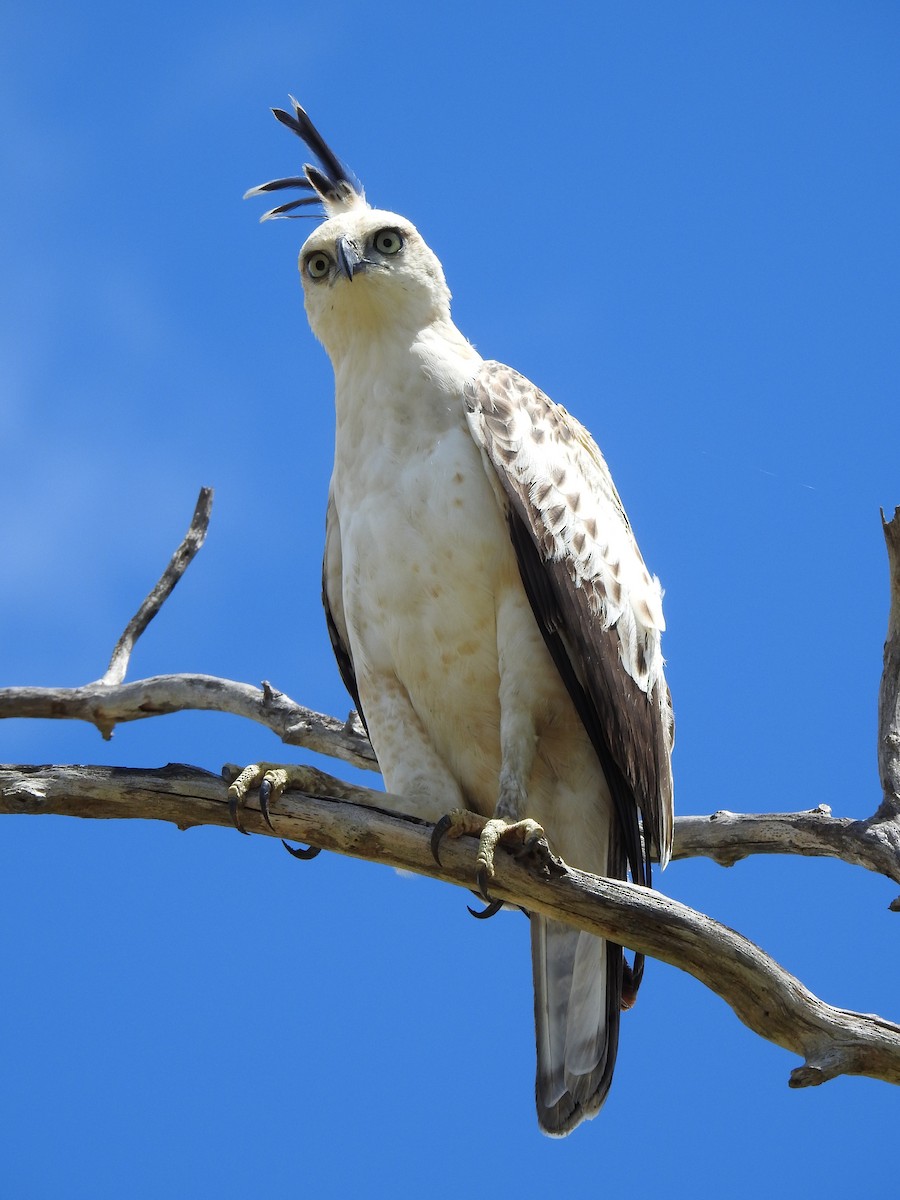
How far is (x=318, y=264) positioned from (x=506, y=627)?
177 cm

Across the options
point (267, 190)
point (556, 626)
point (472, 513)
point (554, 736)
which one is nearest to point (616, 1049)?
point (554, 736)

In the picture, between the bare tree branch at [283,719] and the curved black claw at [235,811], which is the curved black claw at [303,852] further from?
the bare tree branch at [283,719]

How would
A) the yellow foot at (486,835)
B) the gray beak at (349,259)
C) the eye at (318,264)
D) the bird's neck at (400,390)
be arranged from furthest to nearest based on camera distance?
the eye at (318,264), the gray beak at (349,259), the bird's neck at (400,390), the yellow foot at (486,835)

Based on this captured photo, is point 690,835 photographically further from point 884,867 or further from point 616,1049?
point 616,1049

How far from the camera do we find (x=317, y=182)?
604cm

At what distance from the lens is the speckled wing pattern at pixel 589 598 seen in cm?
459

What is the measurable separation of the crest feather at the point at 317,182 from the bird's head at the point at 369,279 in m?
0.56

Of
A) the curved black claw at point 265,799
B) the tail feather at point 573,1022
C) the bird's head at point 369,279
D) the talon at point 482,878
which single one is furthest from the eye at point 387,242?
the tail feather at point 573,1022

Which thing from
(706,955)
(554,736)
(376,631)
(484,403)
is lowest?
(706,955)

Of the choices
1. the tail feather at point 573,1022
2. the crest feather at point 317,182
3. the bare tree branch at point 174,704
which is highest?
the crest feather at point 317,182

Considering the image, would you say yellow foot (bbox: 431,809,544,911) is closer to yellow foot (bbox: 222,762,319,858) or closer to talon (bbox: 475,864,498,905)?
talon (bbox: 475,864,498,905)

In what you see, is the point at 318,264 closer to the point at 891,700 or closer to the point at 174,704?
the point at 891,700

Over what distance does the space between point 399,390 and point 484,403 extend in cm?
36

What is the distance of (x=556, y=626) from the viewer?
15.0ft
